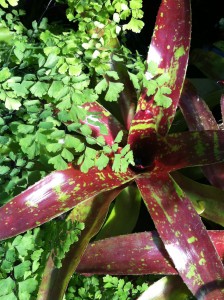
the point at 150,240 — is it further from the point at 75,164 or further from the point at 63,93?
the point at 63,93

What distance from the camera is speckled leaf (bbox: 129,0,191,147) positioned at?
1205 mm

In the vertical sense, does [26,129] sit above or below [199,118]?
above

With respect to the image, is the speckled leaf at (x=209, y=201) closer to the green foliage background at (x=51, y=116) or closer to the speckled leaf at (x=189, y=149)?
the speckled leaf at (x=189, y=149)

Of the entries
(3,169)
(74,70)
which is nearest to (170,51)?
(74,70)

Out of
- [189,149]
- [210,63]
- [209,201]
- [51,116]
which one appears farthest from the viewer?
[210,63]

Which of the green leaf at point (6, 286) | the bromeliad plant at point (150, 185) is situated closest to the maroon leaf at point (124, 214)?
the bromeliad plant at point (150, 185)

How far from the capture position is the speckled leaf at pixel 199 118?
1338mm

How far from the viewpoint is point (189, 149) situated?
46.6 inches

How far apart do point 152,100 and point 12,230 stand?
0.49m

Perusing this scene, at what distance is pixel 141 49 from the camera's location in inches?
69.6

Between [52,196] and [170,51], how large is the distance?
1.59 ft

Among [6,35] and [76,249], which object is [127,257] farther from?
[6,35]

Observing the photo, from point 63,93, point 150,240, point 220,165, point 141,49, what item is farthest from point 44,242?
point 141,49

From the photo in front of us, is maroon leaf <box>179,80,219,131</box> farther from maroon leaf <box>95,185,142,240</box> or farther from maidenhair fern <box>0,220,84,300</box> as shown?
maidenhair fern <box>0,220,84,300</box>
